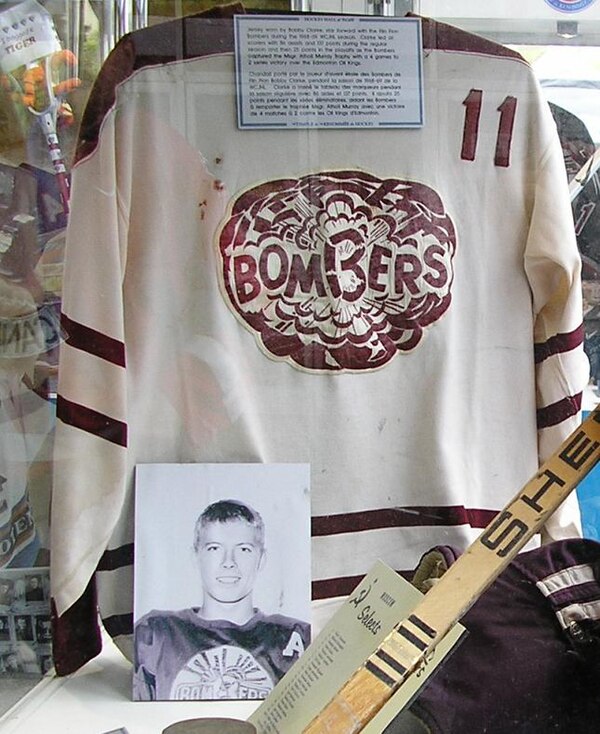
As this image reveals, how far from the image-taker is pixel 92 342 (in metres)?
0.92

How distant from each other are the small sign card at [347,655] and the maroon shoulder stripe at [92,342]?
0.33 meters

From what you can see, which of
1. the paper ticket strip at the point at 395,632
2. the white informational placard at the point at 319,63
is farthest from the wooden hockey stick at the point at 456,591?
the white informational placard at the point at 319,63

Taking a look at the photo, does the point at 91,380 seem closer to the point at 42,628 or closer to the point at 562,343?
the point at 42,628

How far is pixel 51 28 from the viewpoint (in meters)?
0.92

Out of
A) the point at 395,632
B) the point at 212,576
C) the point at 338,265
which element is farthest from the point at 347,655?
the point at 338,265

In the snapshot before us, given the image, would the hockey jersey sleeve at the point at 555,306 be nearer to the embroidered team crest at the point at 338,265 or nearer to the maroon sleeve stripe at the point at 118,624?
the embroidered team crest at the point at 338,265

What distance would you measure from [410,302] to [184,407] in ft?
0.75

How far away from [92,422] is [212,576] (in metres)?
0.18

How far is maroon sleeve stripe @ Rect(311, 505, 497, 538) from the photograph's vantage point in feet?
3.12

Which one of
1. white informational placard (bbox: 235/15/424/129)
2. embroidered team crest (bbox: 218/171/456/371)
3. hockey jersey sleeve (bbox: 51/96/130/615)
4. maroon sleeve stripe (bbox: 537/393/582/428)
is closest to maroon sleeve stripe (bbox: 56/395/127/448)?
hockey jersey sleeve (bbox: 51/96/130/615)

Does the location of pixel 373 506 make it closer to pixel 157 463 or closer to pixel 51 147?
pixel 157 463

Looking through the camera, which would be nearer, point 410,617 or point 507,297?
point 410,617

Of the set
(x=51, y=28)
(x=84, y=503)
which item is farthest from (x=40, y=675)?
(x=51, y=28)

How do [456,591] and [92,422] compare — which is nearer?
[456,591]
